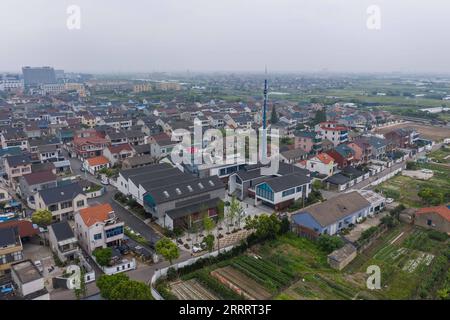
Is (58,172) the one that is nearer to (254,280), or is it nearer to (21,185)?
(21,185)

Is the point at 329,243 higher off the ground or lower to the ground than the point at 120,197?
lower

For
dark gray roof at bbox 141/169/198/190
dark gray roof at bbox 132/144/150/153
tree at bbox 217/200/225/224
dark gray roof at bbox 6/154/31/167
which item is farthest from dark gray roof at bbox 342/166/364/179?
dark gray roof at bbox 6/154/31/167

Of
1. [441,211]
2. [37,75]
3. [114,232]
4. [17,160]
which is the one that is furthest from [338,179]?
[37,75]

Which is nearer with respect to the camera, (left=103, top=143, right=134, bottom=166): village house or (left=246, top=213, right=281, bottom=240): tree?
(left=246, top=213, right=281, bottom=240): tree

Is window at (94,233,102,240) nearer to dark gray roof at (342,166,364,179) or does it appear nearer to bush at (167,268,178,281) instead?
bush at (167,268,178,281)

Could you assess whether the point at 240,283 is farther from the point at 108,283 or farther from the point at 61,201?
the point at 61,201

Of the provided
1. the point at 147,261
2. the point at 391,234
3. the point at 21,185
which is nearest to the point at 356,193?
the point at 391,234
